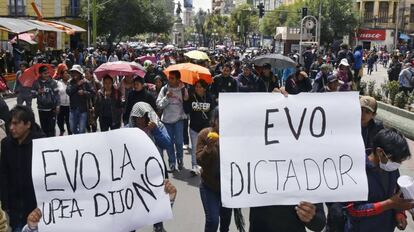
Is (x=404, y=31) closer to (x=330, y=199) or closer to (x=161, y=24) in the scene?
(x=161, y=24)

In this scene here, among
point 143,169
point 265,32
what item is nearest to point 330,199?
point 143,169

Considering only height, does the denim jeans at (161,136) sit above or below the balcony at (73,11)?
below

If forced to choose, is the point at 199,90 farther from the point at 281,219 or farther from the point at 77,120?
the point at 281,219

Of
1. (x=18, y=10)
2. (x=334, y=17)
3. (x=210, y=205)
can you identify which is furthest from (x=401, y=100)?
(x=334, y=17)

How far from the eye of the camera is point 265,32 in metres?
82.9

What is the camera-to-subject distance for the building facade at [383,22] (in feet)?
217

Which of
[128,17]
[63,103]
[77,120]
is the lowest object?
[77,120]

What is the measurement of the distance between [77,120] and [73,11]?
44.5 m

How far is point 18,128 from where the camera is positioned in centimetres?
404

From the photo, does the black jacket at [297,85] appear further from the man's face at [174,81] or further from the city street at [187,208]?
the man's face at [174,81]

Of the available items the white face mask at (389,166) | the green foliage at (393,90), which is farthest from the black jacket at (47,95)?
the green foliage at (393,90)

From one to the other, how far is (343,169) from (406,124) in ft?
32.9

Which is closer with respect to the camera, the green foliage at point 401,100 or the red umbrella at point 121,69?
the red umbrella at point 121,69

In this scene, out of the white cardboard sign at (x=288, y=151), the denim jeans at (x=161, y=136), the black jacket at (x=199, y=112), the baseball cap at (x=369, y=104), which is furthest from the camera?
the black jacket at (x=199, y=112)
